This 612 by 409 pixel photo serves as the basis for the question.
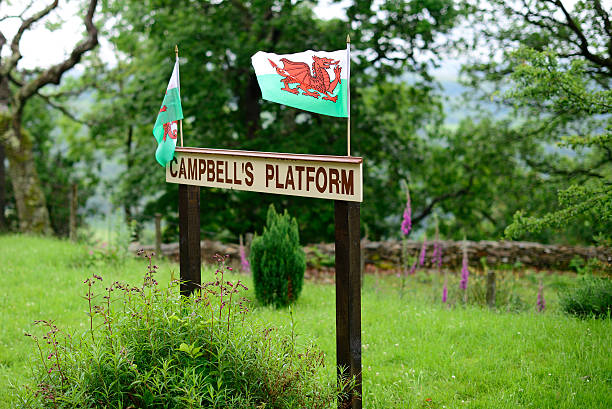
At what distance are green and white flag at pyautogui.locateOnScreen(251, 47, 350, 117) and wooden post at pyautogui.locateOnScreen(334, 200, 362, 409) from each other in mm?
777

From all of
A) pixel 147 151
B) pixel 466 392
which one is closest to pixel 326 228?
pixel 147 151

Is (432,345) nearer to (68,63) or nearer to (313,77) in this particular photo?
(313,77)

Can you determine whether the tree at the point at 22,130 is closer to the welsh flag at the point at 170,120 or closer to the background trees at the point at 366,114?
the background trees at the point at 366,114

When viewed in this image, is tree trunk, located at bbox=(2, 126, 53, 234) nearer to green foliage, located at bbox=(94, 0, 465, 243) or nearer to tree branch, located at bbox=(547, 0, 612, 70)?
green foliage, located at bbox=(94, 0, 465, 243)

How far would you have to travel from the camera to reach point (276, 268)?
798 cm

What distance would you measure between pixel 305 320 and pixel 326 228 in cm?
960

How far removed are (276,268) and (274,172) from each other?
3.81 m

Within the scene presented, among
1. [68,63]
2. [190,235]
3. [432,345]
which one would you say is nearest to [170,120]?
[190,235]

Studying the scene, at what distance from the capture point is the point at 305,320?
7.04 meters

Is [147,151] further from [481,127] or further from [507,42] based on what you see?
[481,127]

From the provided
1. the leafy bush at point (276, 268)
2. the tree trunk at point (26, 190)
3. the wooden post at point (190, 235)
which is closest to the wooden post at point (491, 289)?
the leafy bush at point (276, 268)

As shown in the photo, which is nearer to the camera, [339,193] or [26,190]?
[339,193]

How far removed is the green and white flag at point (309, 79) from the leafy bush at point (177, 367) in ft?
4.89

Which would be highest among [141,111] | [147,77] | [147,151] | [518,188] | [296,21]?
[296,21]
